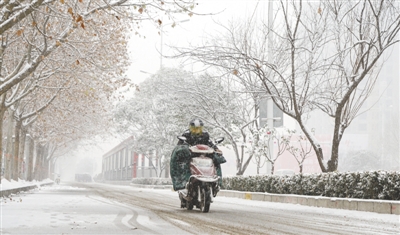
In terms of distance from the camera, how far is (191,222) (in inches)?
326

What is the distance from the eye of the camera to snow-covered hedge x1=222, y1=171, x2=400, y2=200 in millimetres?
11406

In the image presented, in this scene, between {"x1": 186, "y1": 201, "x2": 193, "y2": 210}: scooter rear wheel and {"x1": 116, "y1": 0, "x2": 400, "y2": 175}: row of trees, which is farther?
{"x1": 116, "y1": 0, "x2": 400, "y2": 175}: row of trees

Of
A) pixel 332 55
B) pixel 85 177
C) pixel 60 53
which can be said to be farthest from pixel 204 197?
pixel 85 177

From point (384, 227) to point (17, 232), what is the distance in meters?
5.66

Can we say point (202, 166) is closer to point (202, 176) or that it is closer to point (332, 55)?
point (202, 176)

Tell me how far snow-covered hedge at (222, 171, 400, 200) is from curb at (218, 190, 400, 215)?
25cm

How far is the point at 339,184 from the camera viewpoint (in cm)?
1308

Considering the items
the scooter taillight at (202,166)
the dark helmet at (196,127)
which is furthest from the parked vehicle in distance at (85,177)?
the scooter taillight at (202,166)

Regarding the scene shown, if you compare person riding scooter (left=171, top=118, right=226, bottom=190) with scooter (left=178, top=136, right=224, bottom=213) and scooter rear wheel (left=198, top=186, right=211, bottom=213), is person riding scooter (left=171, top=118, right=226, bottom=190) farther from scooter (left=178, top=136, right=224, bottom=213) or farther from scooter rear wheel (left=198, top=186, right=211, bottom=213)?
scooter rear wheel (left=198, top=186, right=211, bottom=213)

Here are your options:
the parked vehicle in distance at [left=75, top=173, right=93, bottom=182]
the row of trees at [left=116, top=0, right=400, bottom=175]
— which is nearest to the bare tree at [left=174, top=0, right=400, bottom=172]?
the row of trees at [left=116, top=0, right=400, bottom=175]

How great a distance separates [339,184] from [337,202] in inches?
19.8

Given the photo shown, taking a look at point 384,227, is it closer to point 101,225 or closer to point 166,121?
point 101,225

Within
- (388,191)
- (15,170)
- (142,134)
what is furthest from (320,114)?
(388,191)

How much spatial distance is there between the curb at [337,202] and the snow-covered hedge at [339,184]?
9.8 inches
